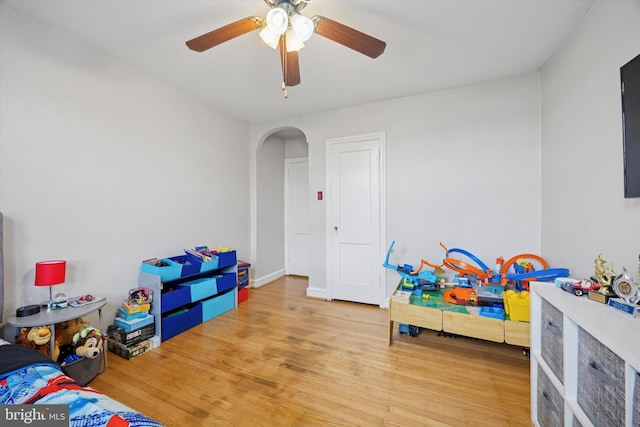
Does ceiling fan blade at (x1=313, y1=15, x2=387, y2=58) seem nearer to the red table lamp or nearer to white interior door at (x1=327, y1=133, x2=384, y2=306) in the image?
white interior door at (x1=327, y1=133, x2=384, y2=306)

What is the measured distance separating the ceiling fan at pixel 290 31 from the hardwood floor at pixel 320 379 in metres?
2.21

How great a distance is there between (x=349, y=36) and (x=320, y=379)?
230 cm

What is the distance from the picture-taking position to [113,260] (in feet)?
7.43

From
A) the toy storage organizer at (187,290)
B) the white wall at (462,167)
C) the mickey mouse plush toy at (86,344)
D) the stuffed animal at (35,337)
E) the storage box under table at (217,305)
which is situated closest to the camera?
the stuffed animal at (35,337)

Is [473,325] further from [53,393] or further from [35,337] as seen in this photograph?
[35,337]

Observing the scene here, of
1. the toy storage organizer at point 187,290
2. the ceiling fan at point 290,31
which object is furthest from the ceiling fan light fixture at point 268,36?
the toy storage organizer at point 187,290

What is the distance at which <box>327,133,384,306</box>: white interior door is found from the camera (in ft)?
10.3

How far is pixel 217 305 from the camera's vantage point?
2895 mm

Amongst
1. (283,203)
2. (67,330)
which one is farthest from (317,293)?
(67,330)

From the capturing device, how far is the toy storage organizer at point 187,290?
2.33 meters

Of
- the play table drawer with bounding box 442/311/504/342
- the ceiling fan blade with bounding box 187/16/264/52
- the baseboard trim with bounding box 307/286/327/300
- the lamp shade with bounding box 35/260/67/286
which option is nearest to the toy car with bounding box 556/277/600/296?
the play table drawer with bounding box 442/311/504/342

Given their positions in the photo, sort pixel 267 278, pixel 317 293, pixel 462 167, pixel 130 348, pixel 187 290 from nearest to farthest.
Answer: pixel 130 348, pixel 187 290, pixel 462 167, pixel 317 293, pixel 267 278

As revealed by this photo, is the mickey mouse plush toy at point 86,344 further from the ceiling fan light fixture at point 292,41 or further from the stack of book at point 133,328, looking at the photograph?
the ceiling fan light fixture at point 292,41

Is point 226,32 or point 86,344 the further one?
point 86,344
